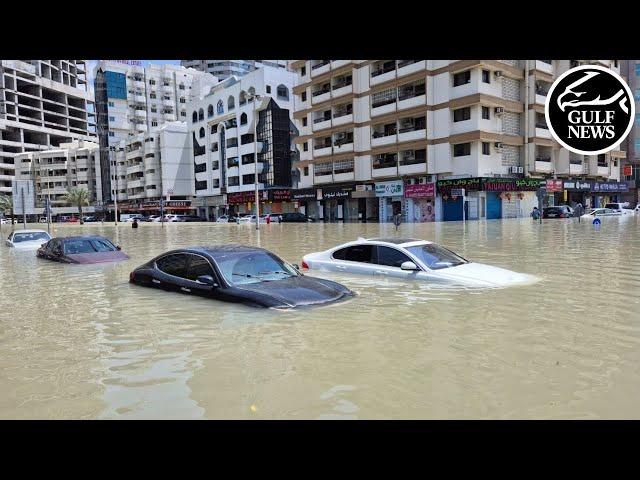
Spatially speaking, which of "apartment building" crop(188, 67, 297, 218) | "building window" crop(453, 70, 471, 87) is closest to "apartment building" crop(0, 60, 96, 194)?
"apartment building" crop(188, 67, 297, 218)

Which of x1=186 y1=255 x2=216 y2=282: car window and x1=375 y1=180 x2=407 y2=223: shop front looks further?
x1=375 y1=180 x2=407 y2=223: shop front

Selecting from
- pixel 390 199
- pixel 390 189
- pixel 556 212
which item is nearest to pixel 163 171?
pixel 390 199

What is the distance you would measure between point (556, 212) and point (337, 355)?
45.4 metres

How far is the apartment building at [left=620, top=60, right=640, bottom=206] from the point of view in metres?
64.6

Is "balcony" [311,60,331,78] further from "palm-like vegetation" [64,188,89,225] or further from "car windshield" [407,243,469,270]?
"palm-like vegetation" [64,188,89,225]

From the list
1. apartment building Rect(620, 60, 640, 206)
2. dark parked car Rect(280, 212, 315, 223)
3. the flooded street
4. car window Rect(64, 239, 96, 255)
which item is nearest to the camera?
the flooded street

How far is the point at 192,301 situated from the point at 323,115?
55208 millimetres

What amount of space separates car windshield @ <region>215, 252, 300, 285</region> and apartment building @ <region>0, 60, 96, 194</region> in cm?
11646

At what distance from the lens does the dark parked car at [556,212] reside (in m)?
46.7

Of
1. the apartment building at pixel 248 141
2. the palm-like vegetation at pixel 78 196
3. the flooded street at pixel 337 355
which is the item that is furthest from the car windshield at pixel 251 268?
the palm-like vegetation at pixel 78 196

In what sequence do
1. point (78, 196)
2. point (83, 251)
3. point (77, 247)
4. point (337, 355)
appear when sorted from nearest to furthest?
point (337, 355) < point (83, 251) < point (77, 247) < point (78, 196)

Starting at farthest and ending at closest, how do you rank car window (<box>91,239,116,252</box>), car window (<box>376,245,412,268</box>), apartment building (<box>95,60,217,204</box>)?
apartment building (<box>95,60,217,204</box>) < car window (<box>91,239,116,252</box>) < car window (<box>376,245,412,268</box>)

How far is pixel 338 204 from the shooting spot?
61.5 meters

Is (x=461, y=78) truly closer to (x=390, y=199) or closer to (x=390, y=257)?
(x=390, y=199)
